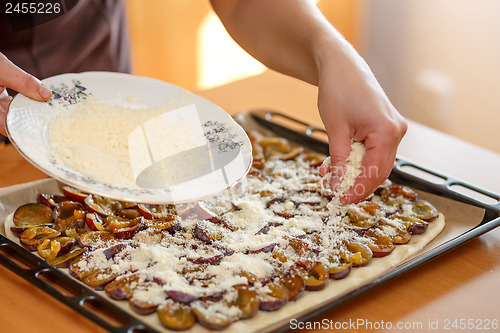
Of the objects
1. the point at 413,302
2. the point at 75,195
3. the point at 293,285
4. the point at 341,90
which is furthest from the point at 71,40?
the point at 413,302

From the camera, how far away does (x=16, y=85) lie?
128 cm

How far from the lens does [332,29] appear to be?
1.46 metres

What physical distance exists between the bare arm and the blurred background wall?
6.19ft

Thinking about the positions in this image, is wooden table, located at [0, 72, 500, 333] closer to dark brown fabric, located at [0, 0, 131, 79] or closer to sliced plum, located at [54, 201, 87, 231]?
sliced plum, located at [54, 201, 87, 231]

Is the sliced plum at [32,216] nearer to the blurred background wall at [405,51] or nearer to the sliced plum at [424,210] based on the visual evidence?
the sliced plum at [424,210]

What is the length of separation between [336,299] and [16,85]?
0.81 metres

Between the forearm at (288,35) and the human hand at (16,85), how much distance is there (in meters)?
0.62

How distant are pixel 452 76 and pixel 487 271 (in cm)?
225

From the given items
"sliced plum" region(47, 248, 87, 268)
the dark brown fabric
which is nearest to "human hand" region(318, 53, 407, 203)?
"sliced plum" region(47, 248, 87, 268)

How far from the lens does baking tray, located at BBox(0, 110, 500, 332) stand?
1.08 metres

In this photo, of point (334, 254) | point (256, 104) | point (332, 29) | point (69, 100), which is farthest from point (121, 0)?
point (334, 254)

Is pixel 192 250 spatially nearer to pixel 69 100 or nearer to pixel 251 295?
pixel 251 295

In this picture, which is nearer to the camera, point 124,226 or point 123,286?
point 123,286

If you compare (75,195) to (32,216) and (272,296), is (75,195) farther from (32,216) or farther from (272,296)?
(272,296)
